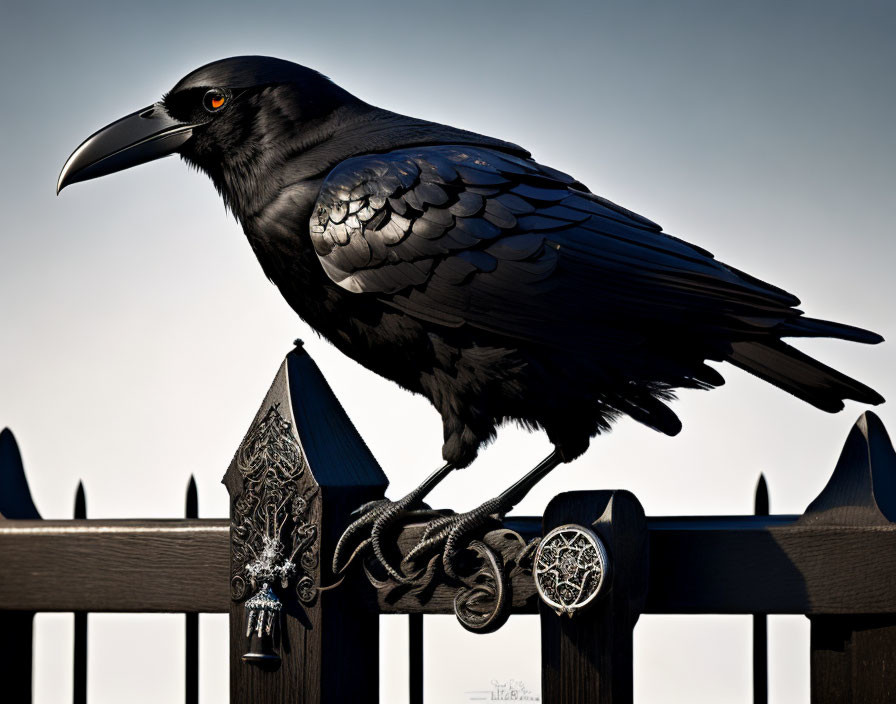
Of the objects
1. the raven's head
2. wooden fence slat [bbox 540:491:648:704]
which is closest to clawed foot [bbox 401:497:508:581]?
wooden fence slat [bbox 540:491:648:704]

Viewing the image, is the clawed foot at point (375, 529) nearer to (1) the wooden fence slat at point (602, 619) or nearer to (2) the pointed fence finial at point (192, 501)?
(1) the wooden fence slat at point (602, 619)

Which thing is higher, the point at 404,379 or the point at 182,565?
the point at 404,379

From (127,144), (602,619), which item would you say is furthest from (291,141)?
(602,619)

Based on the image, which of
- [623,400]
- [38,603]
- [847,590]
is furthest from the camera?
[38,603]

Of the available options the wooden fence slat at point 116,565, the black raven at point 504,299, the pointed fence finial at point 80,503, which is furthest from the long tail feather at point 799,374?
the pointed fence finial at point 80,503

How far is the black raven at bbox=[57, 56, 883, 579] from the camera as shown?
212 centimetres

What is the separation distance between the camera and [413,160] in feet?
7.39

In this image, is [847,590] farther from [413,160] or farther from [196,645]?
[196,645]

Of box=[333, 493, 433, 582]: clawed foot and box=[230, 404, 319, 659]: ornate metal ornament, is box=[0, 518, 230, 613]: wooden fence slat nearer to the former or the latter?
box=[230, 404, 319, 659]: ornate metal ornament

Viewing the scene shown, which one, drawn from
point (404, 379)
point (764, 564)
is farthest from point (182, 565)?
point (764, 564)

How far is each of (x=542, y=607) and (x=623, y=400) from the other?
0.58m

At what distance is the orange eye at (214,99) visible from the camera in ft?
8.31

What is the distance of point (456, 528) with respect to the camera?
6.40 ft

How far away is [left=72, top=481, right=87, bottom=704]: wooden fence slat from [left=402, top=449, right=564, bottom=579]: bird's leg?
104cm
